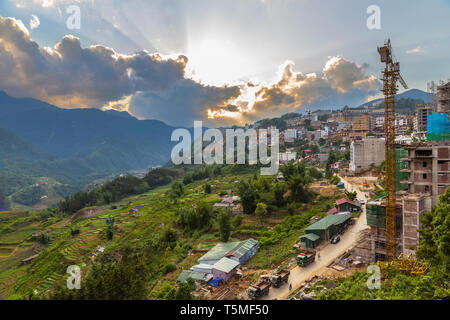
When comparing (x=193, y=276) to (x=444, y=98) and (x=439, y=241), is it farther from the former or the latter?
(x=444, y=98)

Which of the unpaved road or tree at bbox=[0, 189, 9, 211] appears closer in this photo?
the unpaved road

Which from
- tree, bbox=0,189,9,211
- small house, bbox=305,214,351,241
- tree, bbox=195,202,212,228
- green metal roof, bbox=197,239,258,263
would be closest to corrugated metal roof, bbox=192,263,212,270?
green metal roof, bbox=197,239,258,263

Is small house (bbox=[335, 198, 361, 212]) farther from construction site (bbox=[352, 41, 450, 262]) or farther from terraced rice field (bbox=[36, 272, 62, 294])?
terraced rice field (bbox=[36, 272, 62, 294])

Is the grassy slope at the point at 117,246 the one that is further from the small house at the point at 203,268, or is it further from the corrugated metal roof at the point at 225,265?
the corrugated metal roof at the point at 225,265

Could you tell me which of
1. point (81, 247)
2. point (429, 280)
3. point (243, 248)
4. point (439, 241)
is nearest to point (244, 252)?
point (243, 248)

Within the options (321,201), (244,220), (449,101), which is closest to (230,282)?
(244,220)

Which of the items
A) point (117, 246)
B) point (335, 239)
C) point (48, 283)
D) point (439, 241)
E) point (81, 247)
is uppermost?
point (439, 241)

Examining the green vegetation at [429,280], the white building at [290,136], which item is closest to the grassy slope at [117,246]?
the green vegetation at [429,280]
